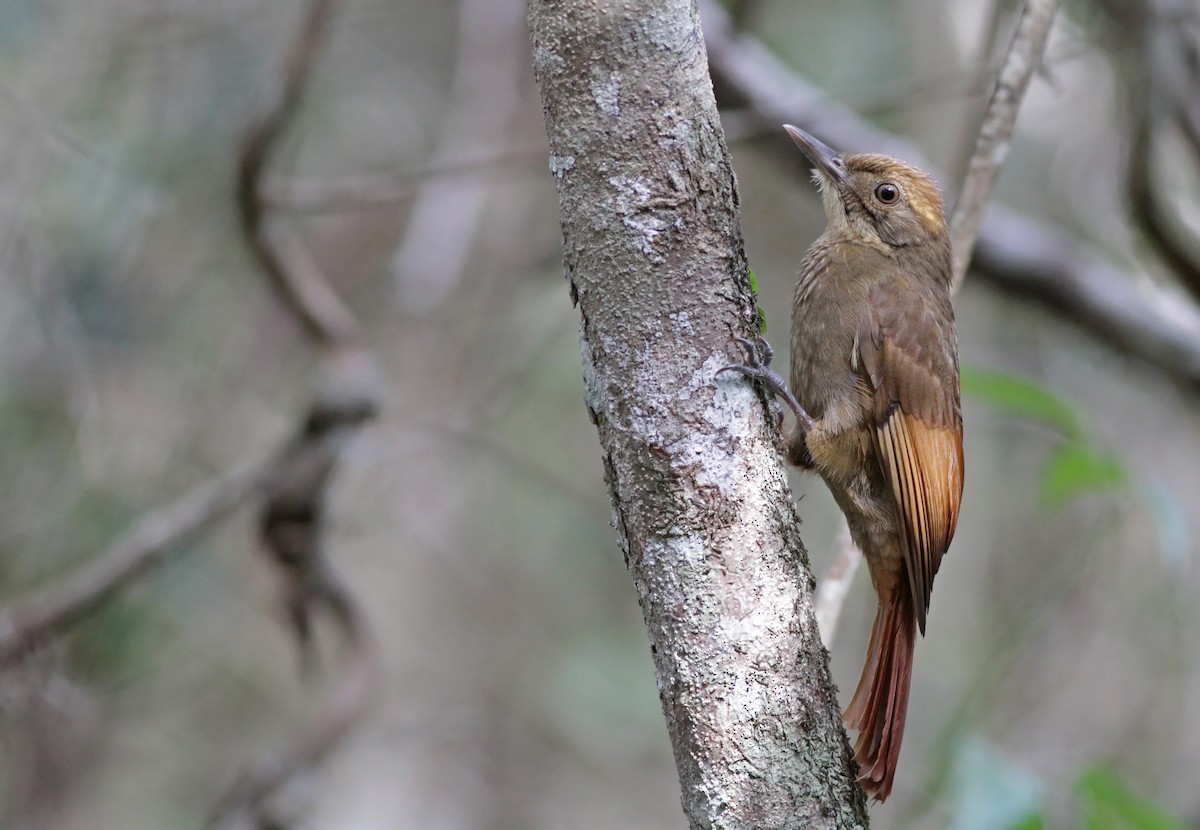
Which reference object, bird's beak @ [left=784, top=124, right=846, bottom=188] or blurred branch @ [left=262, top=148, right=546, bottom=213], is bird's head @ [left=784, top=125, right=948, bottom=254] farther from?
blurred branch @ [left=262, top=148, right=546, bottom=213]

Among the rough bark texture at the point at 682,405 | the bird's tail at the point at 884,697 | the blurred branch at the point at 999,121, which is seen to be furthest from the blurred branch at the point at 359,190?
the rough bark texture at the point at 682,405

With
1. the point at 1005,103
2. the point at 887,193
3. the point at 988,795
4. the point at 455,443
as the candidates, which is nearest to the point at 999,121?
the point at 1005,103

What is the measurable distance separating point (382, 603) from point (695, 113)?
16.5 ft

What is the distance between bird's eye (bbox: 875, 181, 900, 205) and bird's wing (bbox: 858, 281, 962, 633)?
0.24 metres

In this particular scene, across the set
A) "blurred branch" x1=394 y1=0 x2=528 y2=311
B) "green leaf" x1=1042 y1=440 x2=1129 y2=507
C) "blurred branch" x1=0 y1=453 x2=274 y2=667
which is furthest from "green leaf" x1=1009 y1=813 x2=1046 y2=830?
"blurred branch" x1=394 y1=0 x2=528 y2=311

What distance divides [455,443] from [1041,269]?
1.91 m

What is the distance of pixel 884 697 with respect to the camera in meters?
2.04

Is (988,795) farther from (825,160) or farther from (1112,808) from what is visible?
(825,160)

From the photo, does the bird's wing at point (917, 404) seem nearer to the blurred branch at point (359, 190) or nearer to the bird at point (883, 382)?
the bird at point (883, 382)

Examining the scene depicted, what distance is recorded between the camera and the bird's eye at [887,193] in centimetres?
282

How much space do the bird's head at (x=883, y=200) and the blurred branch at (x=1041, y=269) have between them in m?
0.58

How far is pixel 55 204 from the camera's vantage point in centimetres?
357

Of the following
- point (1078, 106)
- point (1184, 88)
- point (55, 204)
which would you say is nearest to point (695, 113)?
point (1184, 88)

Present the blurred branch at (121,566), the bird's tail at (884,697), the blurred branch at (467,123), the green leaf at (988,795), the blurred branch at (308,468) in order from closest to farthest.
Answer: the bird's tail at (884,697) < the green leaf at (988,795) < the blurred branch at (308,468) < the blurred branch at (121,566) < the blurred branch at (467,123)
